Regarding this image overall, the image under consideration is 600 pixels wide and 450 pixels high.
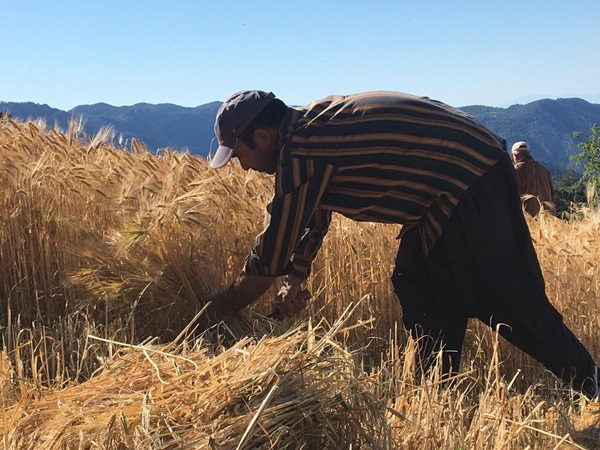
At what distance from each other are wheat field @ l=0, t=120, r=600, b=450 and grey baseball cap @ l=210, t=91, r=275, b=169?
707mm

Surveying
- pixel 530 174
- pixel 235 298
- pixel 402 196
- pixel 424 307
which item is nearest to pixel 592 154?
pixel 530 174

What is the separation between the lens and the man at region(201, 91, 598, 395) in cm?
266

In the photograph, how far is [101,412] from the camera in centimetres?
193

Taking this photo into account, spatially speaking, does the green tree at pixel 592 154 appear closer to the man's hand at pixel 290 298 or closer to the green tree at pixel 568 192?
the green tree at pixel 568 192

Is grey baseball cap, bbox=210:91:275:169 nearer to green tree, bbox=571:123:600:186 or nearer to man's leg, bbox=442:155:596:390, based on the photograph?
man's leg, bbox=442:155:596:390

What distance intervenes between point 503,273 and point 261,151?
43.2 inches

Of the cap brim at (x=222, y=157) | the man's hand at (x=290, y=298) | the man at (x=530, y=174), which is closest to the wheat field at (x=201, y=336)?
the man's hand at (x=290, y=298)

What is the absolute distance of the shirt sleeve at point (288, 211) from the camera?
260 cm

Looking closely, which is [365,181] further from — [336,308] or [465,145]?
[336,308]

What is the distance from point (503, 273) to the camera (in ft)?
9.45

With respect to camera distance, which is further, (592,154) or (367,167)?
(592,154)

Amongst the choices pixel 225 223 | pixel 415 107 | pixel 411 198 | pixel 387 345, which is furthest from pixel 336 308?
pixel 415 107

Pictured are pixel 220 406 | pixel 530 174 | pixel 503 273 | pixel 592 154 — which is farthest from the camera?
pixel 592 154

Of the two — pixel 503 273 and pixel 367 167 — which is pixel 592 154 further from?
pixel 367 167
